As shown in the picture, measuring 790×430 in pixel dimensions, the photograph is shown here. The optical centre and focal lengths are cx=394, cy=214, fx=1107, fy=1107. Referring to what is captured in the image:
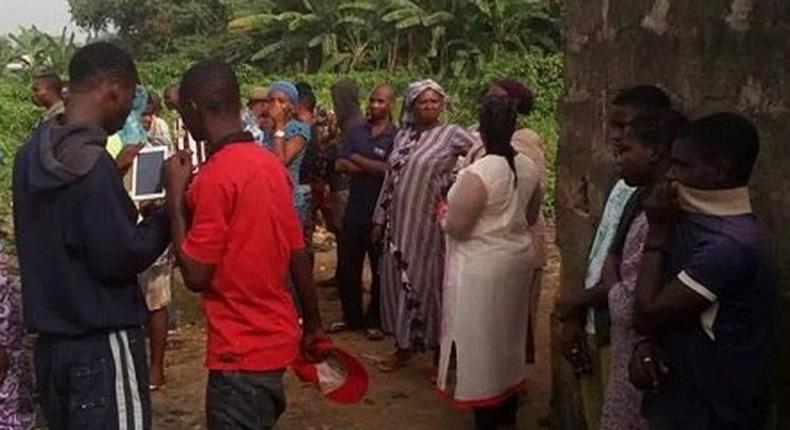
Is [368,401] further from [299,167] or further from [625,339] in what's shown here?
[625,339]

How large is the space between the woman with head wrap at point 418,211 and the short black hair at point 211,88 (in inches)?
104

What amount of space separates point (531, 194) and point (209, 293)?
2.10 metres

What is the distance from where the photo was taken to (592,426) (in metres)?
3.72

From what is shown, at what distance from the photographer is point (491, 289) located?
15.5 feet

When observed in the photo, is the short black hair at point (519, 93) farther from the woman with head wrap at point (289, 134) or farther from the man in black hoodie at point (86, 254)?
the man in black hoodie at point (86, 254)

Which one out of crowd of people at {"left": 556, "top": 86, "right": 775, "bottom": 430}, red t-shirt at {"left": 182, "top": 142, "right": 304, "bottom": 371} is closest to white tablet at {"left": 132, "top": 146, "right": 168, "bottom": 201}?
red t-shirt at {"left": 182, "top": 142, "right": 304, "bottom": 371}

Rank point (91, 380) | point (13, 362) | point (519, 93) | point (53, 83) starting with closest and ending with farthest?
1. point (91, 380)
2. point (13, 362)
3. point (519, 93)
4. point (53, 83)

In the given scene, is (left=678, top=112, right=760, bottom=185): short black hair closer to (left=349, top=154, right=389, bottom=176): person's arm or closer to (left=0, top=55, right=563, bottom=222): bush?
(left=349, top=154, right=389, bottom=176): person's arm

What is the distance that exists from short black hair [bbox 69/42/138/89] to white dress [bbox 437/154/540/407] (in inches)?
70.0

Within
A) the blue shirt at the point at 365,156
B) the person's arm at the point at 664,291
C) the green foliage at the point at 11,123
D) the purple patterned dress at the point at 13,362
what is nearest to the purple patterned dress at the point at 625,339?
the person's arm at the point at 664,291

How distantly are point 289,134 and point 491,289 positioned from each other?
95.9 inches

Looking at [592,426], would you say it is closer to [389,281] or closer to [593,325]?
[593,325]

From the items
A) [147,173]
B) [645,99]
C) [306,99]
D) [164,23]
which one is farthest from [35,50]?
[645,99]

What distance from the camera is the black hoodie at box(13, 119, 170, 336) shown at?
3023 mm
